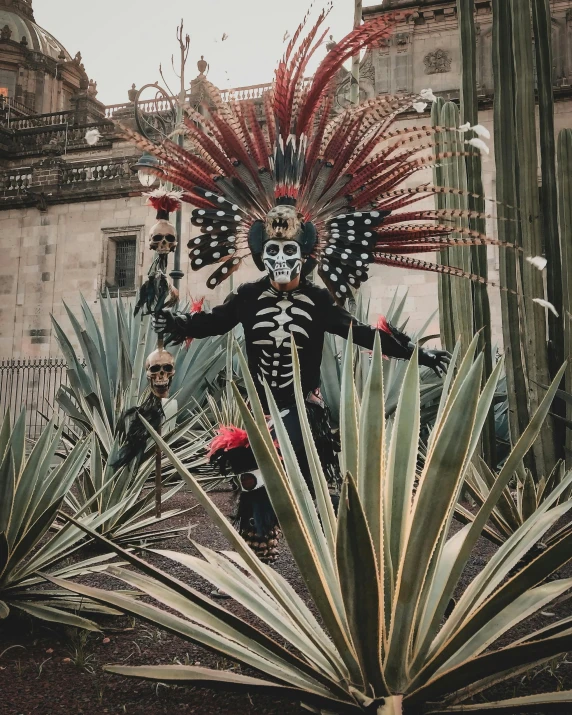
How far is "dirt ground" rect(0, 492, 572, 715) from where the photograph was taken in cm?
192

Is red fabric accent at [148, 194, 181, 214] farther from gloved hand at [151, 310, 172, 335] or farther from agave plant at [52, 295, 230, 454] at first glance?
agave plant at [52, 295, 230, 454]

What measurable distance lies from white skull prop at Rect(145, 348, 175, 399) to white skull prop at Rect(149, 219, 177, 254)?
50 cm

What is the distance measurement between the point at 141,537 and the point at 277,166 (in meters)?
1.82

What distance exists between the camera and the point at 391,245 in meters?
3.30

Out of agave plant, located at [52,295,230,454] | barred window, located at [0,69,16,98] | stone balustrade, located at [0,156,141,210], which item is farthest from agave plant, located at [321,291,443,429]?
barred window, located at [0,69,16,98]

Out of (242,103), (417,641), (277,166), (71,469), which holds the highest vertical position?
(242,103)

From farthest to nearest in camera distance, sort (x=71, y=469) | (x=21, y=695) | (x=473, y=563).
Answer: (x=473, y=563), (x=71, y=469), (x=21, y=695)

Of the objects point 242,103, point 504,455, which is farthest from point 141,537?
point 504,455

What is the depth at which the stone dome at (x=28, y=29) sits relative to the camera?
127 feet

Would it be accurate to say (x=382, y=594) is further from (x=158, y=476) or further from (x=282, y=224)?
(x=282, y=224)

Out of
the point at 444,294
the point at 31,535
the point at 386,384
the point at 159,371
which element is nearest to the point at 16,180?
the point at 386,384

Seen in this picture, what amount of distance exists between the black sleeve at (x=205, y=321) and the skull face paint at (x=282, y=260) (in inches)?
10.7

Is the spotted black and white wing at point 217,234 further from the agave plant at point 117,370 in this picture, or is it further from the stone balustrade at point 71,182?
the stone balustrade at point 71,182

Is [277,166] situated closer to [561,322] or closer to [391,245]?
A: [391,245]
